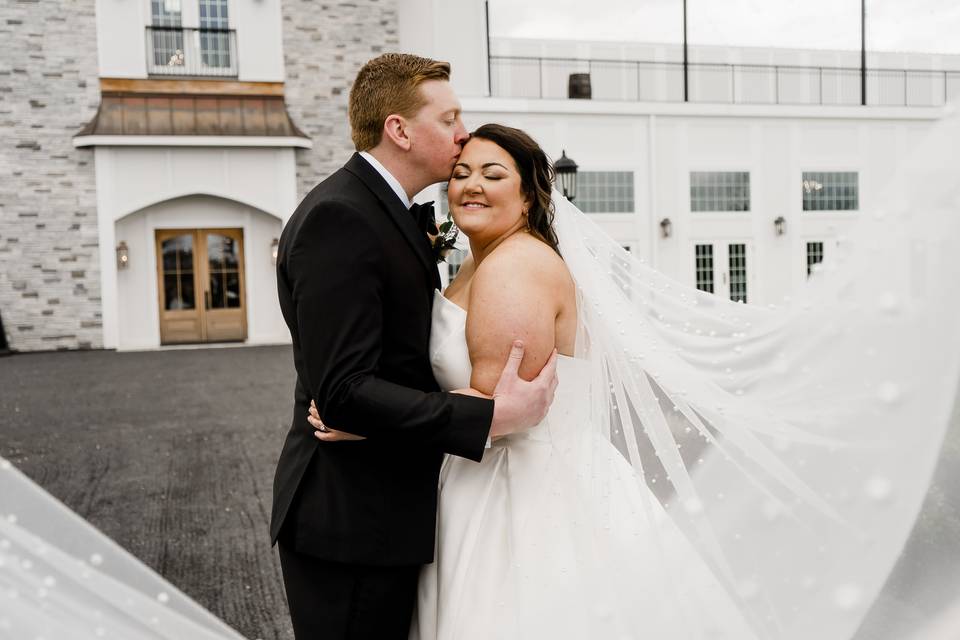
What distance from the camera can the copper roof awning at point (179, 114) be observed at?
17250 mm

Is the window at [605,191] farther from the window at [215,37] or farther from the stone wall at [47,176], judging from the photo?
the stone wall at [47,176]

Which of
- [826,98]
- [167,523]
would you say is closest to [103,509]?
[167,523]

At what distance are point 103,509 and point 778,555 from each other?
16.3ft

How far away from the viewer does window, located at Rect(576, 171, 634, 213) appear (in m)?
20.2

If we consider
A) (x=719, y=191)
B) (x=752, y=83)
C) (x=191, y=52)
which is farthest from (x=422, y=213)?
(x=752, y=83)

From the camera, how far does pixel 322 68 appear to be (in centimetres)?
1867

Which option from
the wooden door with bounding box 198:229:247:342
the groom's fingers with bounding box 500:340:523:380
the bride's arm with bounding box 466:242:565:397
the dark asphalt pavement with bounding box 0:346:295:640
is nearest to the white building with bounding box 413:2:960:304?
the wooden door with bounding box 198:229:247:342

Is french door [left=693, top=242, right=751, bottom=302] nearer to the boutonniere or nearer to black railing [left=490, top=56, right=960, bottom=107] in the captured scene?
black railing [left=490, top=56, right=960, bottom=107]

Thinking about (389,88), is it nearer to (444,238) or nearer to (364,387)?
(444,238)

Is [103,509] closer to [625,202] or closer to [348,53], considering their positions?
[348,53]

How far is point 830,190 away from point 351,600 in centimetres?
2273

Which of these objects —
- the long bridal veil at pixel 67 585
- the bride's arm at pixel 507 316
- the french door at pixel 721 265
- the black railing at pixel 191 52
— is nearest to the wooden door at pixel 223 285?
the black railing at pixel 191 52

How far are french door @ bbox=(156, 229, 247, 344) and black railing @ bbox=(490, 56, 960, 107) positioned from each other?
8.16 metres

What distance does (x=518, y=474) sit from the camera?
6.44 feet
